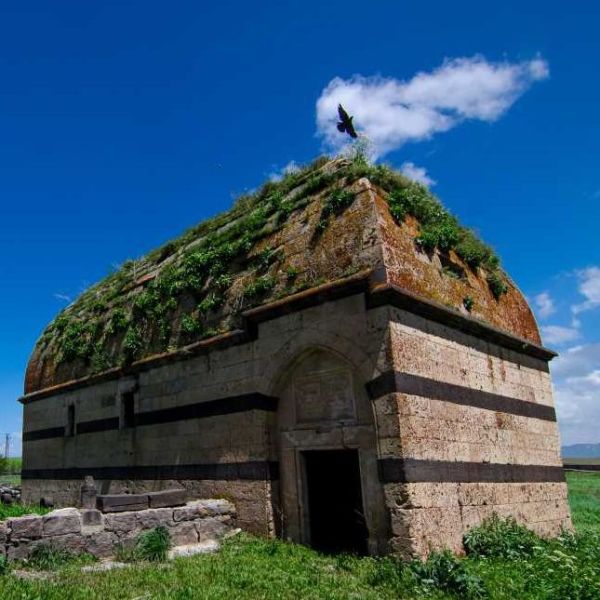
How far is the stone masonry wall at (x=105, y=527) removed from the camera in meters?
7.57

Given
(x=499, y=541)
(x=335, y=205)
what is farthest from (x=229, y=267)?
(x=499, y=541)

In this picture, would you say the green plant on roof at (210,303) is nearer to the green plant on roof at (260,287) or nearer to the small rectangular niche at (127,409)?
the green plant on roof at (260,287)

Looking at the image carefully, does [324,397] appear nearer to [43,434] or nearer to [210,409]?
[210,409]

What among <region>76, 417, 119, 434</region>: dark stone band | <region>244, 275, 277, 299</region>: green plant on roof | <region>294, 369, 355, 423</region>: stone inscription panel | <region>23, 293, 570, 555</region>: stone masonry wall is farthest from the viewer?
<region>76, 417, 119, 434</region>: dark stone band

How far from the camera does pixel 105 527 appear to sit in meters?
8.14

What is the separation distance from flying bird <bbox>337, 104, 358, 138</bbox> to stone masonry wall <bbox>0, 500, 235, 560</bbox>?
24.0 feet

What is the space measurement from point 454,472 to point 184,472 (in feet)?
16.2

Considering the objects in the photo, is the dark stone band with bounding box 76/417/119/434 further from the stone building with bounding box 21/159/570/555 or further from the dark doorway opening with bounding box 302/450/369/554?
the dark doorway opening with bounding box 302/450/369/554

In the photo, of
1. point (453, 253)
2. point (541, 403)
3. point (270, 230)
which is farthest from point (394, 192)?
point (541, 403)

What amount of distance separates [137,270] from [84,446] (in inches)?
186

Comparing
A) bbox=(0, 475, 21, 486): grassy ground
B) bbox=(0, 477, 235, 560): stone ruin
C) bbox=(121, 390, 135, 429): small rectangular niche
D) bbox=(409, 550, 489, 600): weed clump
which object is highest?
bbox=(121, 390, 135, 429): small rectangular niche

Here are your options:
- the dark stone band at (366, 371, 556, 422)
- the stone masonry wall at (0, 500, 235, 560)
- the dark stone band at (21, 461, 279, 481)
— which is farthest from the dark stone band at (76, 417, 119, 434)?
the dark stone band at (366, 371, 556, 422)

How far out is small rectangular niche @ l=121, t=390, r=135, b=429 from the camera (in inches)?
479

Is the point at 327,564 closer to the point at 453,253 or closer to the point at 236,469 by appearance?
the point at 236,469
